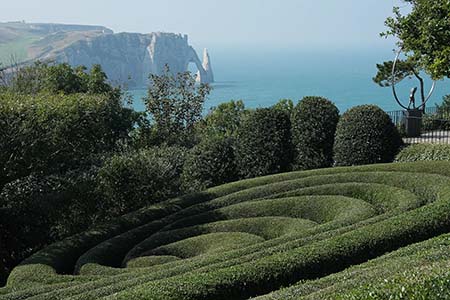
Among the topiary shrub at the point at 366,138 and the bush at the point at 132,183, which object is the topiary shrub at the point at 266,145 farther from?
the bush at the point at 132,183

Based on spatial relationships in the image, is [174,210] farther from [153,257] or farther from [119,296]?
[119,296]

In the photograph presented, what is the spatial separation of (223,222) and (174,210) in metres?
2.72

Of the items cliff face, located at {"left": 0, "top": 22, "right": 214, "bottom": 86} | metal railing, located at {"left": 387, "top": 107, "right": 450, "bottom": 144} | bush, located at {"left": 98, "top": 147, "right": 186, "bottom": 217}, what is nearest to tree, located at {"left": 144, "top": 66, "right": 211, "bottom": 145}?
metal railing, located at {"left": 387, "top": 107, "right": 450, "bottom": 144}

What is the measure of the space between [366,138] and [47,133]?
12088 mm

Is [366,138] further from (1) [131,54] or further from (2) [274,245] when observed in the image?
(1) [131,54]

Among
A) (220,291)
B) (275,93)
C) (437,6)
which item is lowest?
(275,93)

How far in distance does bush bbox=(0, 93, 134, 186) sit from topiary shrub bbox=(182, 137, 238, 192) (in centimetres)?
459

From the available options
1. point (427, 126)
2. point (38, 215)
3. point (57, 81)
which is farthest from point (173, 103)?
point (38, 215)

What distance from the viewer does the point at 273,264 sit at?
13.3 meters

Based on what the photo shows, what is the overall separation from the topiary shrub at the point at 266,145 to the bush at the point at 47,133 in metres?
6.62

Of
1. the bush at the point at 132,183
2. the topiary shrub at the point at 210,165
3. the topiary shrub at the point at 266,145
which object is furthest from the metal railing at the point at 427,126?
the bush at the point at 132,183

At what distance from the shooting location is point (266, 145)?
26359 millimetres

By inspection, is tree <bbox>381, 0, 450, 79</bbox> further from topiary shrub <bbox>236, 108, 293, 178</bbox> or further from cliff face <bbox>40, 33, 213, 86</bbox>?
cliff face <bbox>40, 33, 213, 86</bbox>

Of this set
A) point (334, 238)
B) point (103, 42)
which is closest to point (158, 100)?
point (334, 238)
